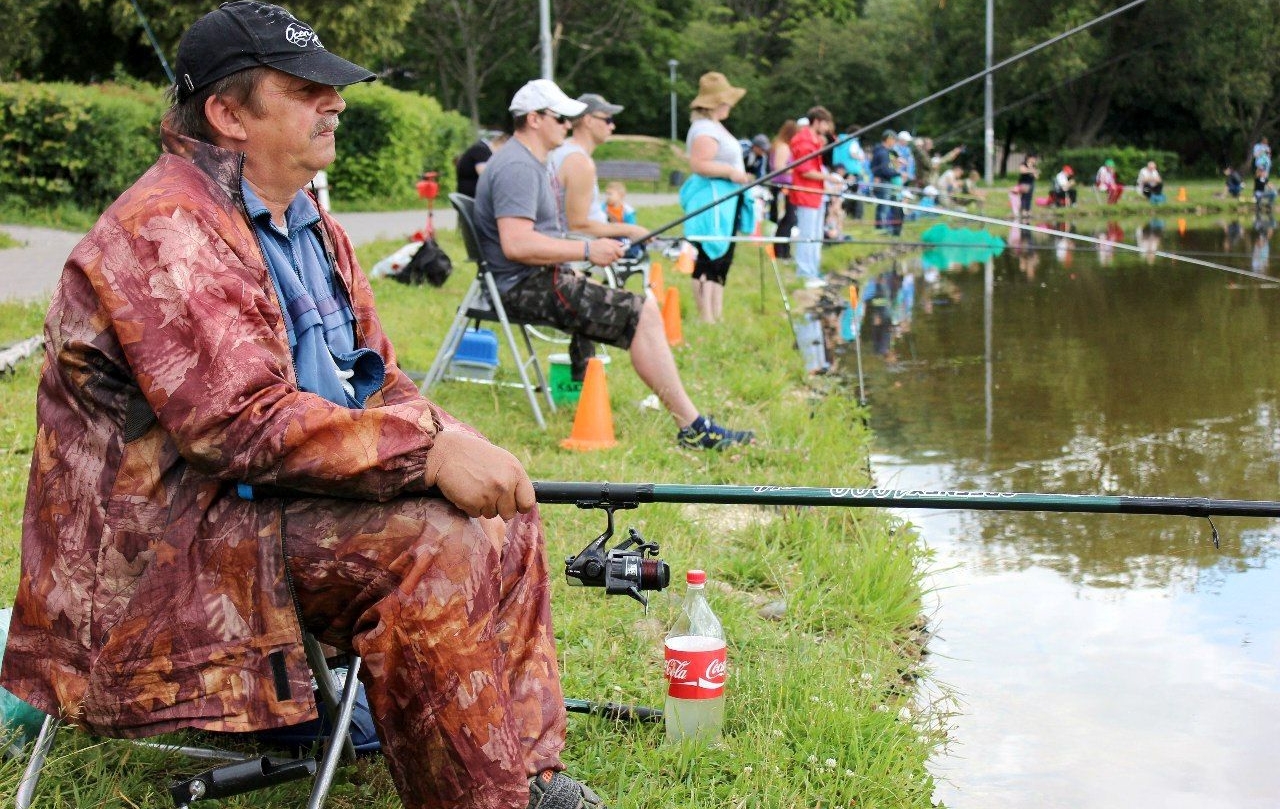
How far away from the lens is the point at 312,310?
8.74ft

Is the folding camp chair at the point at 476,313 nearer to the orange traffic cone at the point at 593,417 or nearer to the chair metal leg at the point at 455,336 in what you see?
the chair metal leg at the point at 455,336

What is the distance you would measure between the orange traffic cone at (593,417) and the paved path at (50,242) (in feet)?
9.21

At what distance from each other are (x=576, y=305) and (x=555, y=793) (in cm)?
375

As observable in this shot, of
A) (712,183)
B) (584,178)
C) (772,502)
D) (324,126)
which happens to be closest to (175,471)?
(324,126)

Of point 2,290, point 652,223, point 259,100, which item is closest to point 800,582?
point 259,100

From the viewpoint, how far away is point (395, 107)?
2172cm

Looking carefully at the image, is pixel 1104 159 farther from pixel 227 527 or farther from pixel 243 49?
pixel 227 527

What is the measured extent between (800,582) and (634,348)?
2.00m

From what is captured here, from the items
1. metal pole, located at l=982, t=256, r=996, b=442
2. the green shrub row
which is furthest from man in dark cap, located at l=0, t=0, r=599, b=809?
the green shrub row

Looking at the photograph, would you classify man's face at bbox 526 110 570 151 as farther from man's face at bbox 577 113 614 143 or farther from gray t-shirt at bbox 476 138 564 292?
man's face at bbox 577 113 614 143

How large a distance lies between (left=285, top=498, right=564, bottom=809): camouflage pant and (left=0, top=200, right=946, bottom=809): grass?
0.51 metres

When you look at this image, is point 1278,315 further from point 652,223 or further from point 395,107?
point 395,107

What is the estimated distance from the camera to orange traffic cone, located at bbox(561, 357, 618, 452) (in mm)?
5957

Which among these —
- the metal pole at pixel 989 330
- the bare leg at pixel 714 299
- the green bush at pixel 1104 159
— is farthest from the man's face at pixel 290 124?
the green bush at pixel 1104 159
